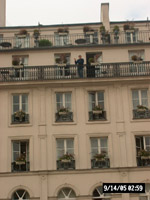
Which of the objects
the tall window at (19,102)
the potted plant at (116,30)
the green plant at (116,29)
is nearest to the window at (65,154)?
the tall window at (19,102)

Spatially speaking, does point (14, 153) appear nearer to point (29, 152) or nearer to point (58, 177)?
point (29, 152)

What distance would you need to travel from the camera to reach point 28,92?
26.7 m

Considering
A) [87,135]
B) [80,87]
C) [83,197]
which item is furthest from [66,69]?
[83,197]

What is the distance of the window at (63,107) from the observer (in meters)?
26.1

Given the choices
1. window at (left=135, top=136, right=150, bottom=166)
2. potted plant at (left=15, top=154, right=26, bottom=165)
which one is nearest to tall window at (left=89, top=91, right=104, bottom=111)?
window at (left=135, top=136, right=150, bottom=166)

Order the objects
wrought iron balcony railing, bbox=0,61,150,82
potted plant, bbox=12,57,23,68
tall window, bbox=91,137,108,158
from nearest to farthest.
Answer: tall window, bbox=91,137,108,158 < wrought iron balcony railing, bbox=0,61,150,82 < potted plant, bbox=12,57,23,68

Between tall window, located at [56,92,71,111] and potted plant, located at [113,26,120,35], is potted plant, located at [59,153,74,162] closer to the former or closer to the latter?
tall window, located at [56,92,71,111]

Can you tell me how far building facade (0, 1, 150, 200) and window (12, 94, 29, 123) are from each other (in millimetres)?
66

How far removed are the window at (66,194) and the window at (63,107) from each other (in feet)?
14.9

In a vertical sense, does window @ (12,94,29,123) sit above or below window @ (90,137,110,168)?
above

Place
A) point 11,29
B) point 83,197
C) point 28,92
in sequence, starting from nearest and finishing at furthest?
point 83,197 < point 28,92 < point 11,29

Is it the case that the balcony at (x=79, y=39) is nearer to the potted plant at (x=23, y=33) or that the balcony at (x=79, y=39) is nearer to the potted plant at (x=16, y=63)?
the potted plant at (x=23, y=33)

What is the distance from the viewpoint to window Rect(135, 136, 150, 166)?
2495cm

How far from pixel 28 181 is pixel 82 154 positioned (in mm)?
3812
